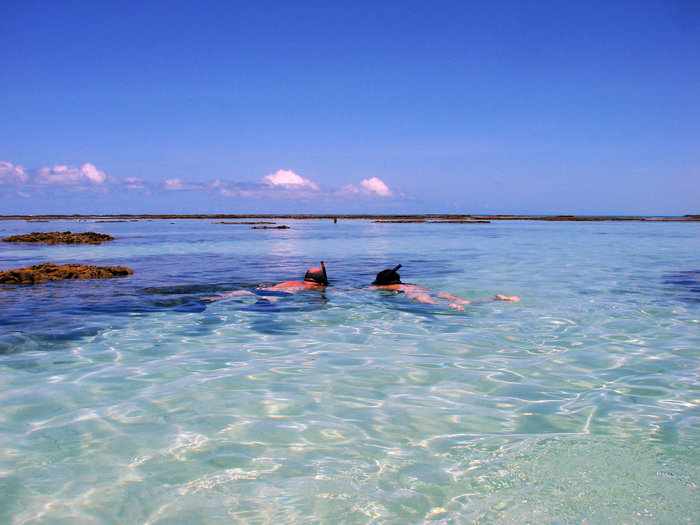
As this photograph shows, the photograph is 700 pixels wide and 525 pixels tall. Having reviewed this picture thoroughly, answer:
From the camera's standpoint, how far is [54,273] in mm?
18625

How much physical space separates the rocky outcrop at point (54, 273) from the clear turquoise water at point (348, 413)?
4942mm

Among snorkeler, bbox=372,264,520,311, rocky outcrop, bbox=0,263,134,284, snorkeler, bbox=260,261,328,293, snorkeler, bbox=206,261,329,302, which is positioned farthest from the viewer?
rocky outcrop, bbox=0,263,134,284

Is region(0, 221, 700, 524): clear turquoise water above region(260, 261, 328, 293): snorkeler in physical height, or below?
below

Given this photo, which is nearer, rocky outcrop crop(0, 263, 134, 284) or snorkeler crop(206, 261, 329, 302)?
snorkeler crop(206, 261, 329, 302)

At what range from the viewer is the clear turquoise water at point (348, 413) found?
4449mm

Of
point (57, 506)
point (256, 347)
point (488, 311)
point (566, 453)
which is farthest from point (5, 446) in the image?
point (488, 311)

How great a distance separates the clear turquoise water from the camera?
445 centimetres

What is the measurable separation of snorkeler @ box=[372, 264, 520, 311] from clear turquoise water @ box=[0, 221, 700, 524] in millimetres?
606

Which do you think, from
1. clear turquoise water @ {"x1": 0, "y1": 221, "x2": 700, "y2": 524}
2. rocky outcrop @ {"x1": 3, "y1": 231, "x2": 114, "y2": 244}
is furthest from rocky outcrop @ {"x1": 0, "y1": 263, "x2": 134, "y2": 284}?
rocky outcrop @ {"x1": 3, "y1": 231, "x2": 114, "y2": 244}

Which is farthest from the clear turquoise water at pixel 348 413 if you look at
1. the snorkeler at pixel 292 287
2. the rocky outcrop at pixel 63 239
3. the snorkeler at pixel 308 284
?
the rocky outcrop at pixel 63 239

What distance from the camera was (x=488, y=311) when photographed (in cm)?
1259

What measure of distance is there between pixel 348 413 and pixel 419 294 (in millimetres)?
8559

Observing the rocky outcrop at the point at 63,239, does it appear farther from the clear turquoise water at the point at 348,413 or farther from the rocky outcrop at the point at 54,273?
the clear turquoise water at the point at 348,413

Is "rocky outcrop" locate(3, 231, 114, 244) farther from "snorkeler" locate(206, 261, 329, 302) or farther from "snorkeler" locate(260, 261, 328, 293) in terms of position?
"snorkeler" locate(260, 261, 328, 293)
